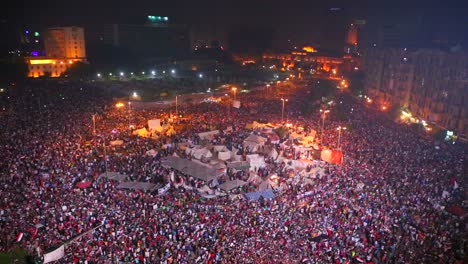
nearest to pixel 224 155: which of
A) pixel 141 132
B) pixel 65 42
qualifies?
pixel 141 132

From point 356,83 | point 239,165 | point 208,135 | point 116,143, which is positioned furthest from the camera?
point 356,83

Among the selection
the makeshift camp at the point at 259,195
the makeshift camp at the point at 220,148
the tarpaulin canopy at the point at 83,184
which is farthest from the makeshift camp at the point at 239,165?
the tarpaulin canopy at the point at 83,184

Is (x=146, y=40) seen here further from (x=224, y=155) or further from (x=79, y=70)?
(x=224, y=155)

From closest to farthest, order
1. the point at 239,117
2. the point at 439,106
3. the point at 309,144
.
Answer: the point at 309,144, the point at 239,117, the point at 439,106

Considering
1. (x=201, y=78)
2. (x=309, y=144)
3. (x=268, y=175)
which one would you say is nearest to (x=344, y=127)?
(x=309, y=144)

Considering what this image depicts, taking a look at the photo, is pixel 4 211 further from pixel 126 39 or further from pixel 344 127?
pixel 126 39

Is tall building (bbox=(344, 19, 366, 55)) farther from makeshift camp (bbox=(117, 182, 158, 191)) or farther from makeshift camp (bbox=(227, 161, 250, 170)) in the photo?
makeshift camp (bbox=(117, 182, 158, 191))

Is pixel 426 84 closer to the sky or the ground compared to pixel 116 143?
closer to the sky

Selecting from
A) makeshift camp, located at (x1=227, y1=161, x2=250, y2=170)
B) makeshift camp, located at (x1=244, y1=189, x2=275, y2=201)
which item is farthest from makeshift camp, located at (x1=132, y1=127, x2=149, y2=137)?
makeshift camp, located at (x1=244, y1=189, x2=275, y2=201)
